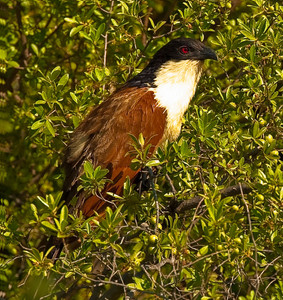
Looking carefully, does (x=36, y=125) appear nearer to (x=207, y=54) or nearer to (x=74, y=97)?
(x=74, y=97)

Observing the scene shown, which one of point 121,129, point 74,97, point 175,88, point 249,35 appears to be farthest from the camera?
point 175,88

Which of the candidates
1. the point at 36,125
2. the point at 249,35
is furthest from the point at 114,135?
the point at 249,35

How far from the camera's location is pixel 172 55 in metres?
3.81

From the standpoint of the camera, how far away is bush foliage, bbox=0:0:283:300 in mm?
2402

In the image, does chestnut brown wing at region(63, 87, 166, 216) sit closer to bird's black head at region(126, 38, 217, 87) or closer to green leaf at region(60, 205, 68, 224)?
bird's black head at region(126, 38, 217, 87)

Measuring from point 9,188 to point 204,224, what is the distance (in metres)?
2.26

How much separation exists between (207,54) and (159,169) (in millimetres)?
722

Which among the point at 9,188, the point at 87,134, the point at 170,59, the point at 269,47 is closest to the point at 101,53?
the point at 170,59

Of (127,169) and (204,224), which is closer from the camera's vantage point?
(204,224)

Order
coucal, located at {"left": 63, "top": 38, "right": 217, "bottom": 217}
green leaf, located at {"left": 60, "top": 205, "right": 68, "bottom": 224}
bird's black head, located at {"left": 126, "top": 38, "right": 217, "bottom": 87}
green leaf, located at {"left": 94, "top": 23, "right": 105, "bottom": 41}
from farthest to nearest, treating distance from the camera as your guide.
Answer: bird's black head, located at {"left": 126, "top": 38, "right": 217, "bottom": 87} < coucal, located at {"left": 63, "top": 38, "right": 217, "bottom": 217} < green leaf, located at {"left": 94, "top": 23, "right": 105, "bottom": 41} < green leaf, located at {"left": 60, "top": 205, "right": 68, "bottom": 224}

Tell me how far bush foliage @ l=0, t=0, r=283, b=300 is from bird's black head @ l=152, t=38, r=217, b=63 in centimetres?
6

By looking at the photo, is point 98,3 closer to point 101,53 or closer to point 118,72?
point 118,72

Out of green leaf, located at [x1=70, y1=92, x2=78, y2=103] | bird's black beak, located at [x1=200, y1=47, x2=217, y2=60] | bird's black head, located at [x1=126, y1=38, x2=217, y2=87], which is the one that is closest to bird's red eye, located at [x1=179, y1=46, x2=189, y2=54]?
bird's black head, located at [x1=126, y1=38, x2=217, y2=87]

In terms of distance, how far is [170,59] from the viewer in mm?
3818
